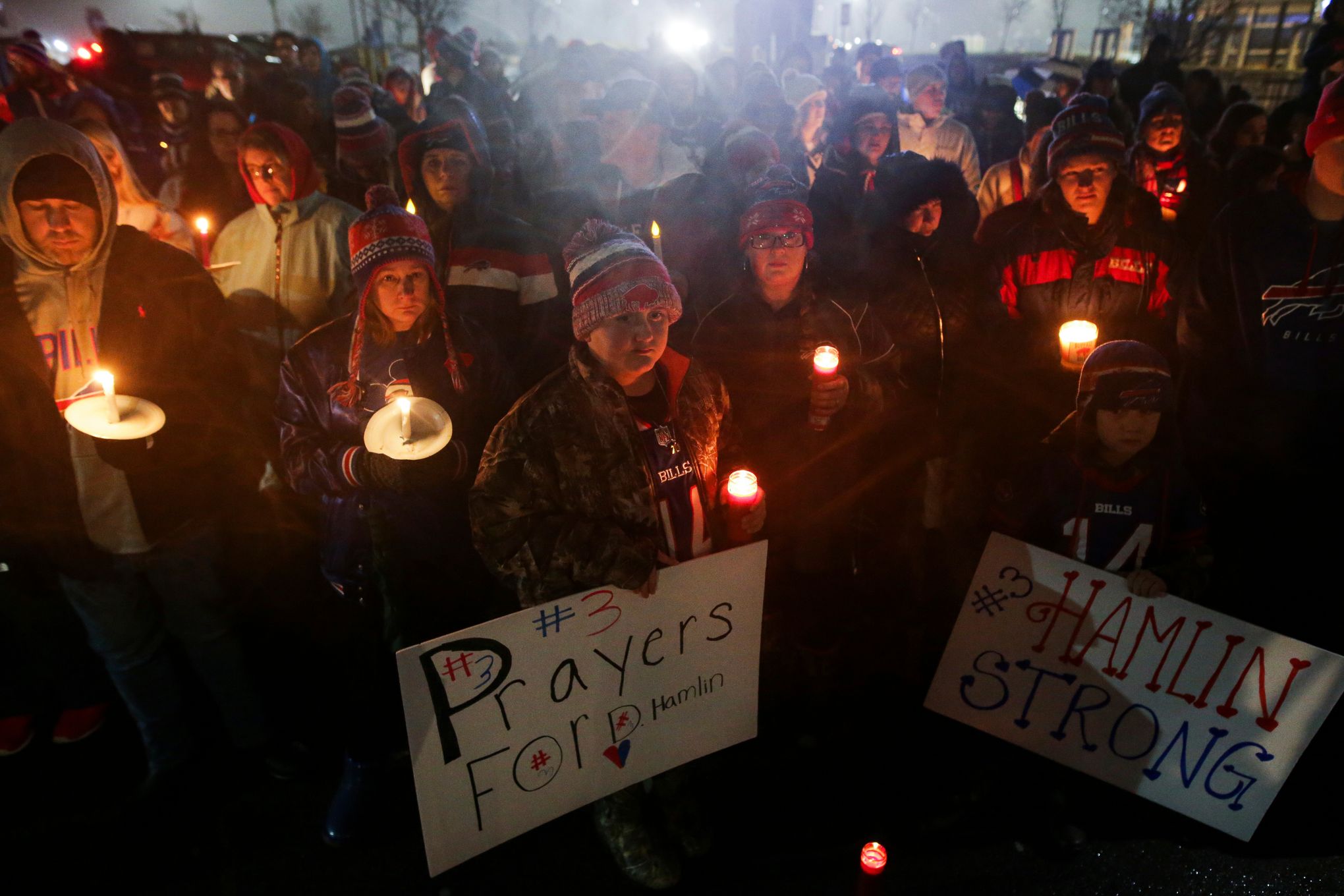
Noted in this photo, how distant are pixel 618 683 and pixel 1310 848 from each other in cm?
269

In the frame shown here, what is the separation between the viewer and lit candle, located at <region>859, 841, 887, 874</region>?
2014 millimetres

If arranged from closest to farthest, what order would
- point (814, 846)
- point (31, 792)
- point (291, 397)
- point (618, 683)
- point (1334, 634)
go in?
point (618, 683)
point (291, 397)
point (814, 846)
point (31, 792)
point (1334, 634)

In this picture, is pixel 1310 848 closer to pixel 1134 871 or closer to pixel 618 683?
pixel 1134 871

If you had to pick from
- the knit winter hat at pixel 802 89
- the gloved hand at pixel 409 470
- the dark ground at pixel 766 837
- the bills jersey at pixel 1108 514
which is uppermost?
the knit winter hat at pixel 802 89

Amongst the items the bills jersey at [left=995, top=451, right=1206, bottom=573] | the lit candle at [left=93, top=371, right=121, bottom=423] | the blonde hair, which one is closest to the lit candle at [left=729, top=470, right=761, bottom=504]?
the bills jersey at [left=995, top=451, right=1206, bottom=573]

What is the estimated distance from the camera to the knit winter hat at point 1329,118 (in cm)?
292

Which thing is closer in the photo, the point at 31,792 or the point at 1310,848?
the point at 1310,848

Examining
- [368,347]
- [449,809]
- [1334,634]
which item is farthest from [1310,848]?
[368,347]

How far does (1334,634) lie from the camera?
12.1 ft

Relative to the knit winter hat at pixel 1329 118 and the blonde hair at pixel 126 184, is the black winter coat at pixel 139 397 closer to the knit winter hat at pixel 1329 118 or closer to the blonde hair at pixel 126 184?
the blonde hair at pixel 126 184

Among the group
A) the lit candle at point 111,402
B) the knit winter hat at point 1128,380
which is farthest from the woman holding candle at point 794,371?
the lit candle at point 111,402

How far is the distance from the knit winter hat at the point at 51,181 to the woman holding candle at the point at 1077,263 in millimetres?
3736

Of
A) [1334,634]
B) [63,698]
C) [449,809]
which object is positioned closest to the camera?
[449,809]

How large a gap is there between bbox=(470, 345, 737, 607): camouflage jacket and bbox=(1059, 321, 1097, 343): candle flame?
1767mm
